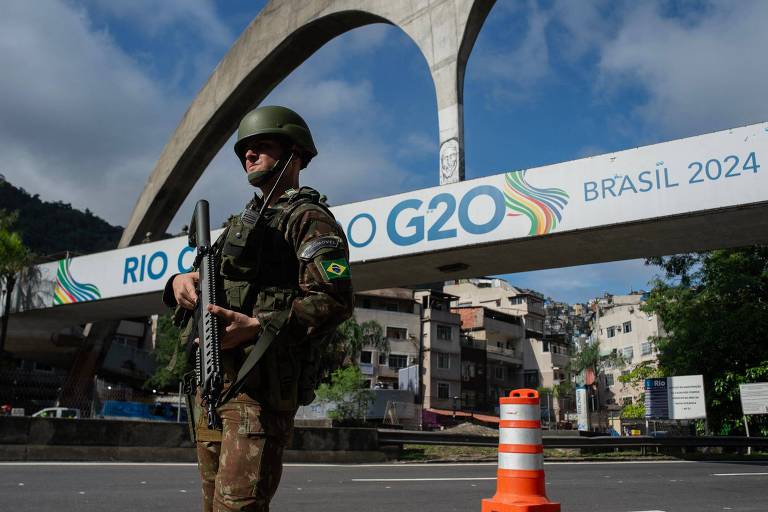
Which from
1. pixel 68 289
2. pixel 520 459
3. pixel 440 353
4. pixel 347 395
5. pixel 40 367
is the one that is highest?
pixel 68 289

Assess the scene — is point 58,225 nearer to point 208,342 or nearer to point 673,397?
point 673,397

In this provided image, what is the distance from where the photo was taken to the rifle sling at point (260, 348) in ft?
7.59

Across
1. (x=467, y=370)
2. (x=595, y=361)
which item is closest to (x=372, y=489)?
(x=467, y=370)

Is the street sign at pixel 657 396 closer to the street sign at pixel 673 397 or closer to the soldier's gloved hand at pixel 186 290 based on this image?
the street sign at pixel 673 397

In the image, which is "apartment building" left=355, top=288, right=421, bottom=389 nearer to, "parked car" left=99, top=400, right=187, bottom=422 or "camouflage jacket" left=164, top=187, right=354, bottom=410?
"parked car" left=99, top=400, right=187, bottom=422

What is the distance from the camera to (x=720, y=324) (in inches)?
882

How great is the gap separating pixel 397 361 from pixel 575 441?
3819cm

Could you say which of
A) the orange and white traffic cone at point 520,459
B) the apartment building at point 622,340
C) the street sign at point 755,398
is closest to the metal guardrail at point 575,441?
the street sign at point 755,398

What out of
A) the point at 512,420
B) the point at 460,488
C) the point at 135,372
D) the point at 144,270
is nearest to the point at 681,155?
the point at 460,488

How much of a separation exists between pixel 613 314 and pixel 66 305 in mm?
55936

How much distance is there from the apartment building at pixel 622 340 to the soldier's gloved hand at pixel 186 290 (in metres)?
61.3

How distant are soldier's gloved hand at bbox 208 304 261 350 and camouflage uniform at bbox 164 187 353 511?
40mm

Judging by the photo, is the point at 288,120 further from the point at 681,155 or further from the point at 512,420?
the point at 681,155

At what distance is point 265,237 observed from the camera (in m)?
2.50
